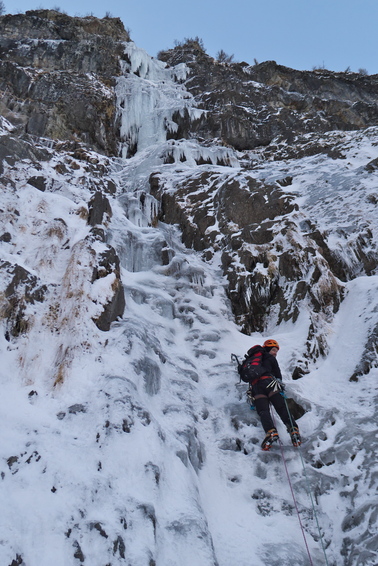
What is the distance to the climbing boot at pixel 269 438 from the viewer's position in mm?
6137

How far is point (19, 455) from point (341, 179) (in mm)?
12691

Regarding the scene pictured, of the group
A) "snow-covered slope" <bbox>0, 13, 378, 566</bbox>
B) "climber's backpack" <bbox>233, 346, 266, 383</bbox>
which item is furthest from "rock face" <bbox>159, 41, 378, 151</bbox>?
"climber's backpack" <bbox>233, 346, 266, 383</bbox>

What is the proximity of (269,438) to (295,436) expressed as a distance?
370 millimetres

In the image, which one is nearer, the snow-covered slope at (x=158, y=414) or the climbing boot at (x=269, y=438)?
the snow-covered slope at (x=158, y=414)

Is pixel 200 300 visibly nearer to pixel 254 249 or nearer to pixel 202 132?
pixel 254 249

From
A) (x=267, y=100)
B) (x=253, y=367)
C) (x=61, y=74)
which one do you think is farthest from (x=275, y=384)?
(x=267, y=100)

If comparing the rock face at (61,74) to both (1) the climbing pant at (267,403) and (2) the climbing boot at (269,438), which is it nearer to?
(1) the climbing pant at (267,403)

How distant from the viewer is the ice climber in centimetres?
617

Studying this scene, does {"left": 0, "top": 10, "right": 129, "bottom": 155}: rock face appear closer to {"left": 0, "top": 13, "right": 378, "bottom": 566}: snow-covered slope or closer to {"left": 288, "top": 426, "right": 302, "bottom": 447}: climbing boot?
{"left": 0, "top": 13, "right": 378, "bottom": 566}: snow-covered slope

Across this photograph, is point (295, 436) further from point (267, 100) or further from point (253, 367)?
point (267, 100)

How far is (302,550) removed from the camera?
4.79m

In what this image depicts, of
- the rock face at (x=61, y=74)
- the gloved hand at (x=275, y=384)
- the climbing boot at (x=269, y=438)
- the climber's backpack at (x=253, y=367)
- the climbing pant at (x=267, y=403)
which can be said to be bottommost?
the climbing boot at (x=269, y=438)

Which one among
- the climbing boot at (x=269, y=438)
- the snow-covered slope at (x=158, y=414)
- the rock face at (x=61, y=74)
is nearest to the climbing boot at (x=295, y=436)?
the snow-covered slope at (x=158, y=414)

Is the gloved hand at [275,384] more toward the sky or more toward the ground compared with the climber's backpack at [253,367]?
more toward the ground
